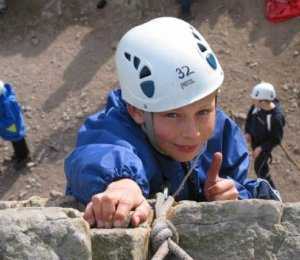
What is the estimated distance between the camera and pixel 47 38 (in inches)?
460

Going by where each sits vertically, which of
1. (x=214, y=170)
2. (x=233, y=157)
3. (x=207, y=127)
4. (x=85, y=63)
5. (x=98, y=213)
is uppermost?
(x=98, y=213)

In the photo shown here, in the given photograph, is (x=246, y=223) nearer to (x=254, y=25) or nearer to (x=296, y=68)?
(x=296, y=68)

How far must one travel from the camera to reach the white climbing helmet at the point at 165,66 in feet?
9.23

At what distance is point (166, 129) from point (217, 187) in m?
0.34

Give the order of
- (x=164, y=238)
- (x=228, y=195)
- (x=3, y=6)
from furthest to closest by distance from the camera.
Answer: (x=3, y=6) → (x=228, y=195) → (x=164, y=238)

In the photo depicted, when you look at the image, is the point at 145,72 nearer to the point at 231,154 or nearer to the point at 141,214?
the point at 231,154

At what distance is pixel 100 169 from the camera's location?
243 centimetres

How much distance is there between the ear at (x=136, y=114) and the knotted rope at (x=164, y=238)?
76 cm

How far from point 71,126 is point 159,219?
795 centimetres

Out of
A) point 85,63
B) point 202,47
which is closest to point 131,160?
point 202,47

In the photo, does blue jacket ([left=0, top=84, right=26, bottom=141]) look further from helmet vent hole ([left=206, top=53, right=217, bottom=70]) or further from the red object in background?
helmet vent hole ([left=206, top=53, right=217, bottom=70])

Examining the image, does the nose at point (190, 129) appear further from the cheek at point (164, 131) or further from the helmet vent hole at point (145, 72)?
the helmet vent hole at point (145, 72)

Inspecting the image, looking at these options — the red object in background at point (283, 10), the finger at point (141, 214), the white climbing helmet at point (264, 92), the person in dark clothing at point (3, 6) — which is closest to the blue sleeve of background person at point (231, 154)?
the finger at point (141, 214)

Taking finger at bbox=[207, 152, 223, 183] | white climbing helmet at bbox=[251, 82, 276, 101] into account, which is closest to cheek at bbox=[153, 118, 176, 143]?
finger at bbox=[207, 152, 223, 183]
